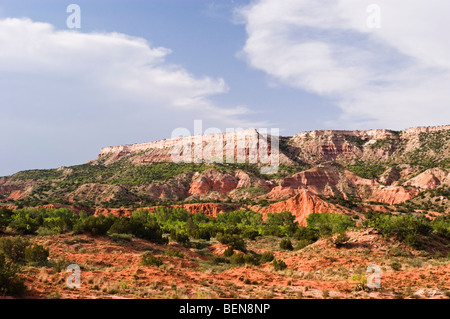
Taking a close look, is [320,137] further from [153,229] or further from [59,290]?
[59,290]

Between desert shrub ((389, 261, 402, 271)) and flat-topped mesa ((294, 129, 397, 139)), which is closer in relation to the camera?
desert shrub ((389, 261, 402, 271))

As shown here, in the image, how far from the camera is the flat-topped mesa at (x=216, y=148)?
158750 mm

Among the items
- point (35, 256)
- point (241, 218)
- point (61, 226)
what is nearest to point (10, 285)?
point (35, 256)

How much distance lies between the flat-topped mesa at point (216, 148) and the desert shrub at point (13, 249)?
132 m

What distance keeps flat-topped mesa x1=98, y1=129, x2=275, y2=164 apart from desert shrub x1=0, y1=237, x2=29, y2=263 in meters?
132

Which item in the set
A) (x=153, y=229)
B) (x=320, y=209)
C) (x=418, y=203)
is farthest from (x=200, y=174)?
(x=153, y=229)

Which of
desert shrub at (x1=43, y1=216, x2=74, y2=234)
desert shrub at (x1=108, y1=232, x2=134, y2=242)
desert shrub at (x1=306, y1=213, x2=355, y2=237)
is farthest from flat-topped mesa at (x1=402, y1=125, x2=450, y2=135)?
desert shrub at (x1=43, y1=216, x2=74, y2=234)

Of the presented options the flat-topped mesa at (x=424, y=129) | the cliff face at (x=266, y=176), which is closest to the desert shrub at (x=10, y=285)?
the cliff face at (x=266, y=176)

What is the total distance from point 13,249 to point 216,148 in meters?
152

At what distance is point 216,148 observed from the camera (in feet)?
566

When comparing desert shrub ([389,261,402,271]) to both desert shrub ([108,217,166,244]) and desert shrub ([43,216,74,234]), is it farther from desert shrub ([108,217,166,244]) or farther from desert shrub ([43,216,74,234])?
desert shrub ([43,216,74,234])

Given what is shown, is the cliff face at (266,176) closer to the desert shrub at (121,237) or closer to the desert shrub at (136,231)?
the desert shrub at (136,231)

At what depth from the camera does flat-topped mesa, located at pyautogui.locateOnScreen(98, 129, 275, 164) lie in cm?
15875

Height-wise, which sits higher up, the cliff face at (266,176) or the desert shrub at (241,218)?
the cliff face at (266,176)
